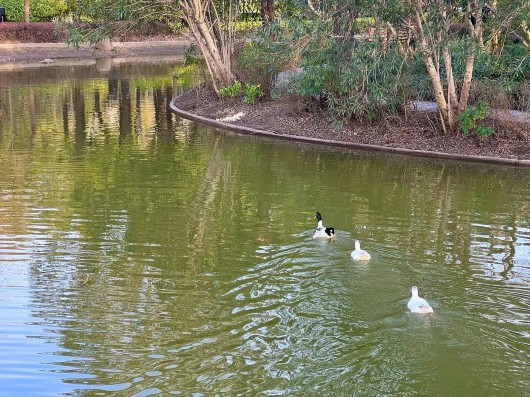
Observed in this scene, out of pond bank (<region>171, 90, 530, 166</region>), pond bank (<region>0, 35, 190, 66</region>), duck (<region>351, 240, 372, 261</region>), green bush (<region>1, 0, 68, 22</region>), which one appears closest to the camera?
duck (<region>351, 240, 372, 261</region>)

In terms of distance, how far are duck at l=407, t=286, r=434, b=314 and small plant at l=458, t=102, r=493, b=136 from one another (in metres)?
10.8

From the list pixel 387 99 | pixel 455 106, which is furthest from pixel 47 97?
pixel 455 106

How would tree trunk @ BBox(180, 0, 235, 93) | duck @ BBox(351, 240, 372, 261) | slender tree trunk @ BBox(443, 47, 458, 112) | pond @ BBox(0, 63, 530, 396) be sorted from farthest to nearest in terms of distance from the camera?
tree trunk @ BBox(180, 0, 235, 93) < slender tree trunk @ BBox(443, 47, 458, 112) < duck @ BBox(351, 240, 372, 261) < pond @ BBox(0, 63, 530, 396)

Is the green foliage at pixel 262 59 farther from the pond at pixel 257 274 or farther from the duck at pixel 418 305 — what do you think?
the duck at pixel 418 305

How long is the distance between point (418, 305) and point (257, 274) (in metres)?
2.54

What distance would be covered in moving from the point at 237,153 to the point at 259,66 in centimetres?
631

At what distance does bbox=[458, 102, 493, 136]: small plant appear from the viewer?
1864cm

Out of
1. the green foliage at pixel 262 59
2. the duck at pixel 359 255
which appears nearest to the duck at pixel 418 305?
the duck at pixel 359 255

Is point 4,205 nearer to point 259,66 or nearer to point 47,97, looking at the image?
point 259,66

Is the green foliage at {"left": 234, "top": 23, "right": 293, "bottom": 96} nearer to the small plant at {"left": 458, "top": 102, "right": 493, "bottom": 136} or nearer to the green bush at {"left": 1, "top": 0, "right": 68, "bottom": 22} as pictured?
the small plant at {"left": 458, "top": 102, "right": 493, "bottom": 136}

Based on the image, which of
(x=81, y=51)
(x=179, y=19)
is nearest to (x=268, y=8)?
(x=179, y=19)

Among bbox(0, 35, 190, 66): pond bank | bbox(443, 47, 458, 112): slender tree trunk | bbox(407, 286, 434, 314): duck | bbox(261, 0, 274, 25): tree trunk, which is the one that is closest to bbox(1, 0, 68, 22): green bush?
bbox(0, 35, 190, 66): pond bank

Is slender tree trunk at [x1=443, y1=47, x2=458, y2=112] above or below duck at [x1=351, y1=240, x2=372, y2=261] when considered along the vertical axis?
above

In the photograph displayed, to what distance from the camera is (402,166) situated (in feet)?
58.8
